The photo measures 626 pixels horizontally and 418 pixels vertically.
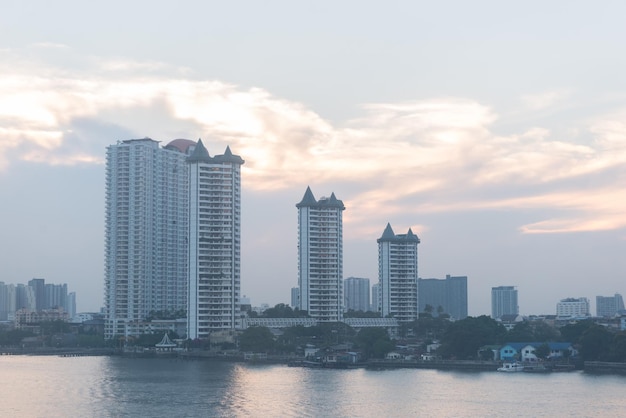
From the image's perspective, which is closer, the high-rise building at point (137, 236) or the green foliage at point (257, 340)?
the green foliage at point (257, 340)

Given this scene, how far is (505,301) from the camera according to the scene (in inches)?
6727

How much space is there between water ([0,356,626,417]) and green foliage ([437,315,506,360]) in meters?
5.96

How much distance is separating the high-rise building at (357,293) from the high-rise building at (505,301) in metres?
23.6

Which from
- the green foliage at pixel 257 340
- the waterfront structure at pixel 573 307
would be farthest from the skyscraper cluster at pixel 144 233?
the waterfront structure at pixel 573 307

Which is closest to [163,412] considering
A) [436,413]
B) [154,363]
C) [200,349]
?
[436,413]

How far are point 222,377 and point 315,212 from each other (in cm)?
4483

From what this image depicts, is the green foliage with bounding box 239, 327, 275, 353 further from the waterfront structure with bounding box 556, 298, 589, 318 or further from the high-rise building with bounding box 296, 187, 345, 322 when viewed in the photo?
the waterfront structure with bounding box 556, 298, 589, 318

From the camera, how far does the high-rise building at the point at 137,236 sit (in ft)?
355

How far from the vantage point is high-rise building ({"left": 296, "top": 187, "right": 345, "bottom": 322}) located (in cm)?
10338

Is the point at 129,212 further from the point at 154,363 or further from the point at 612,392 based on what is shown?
the point at 612,392

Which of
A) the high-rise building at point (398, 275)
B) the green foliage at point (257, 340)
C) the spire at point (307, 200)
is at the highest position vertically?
the spire at point (307, 200)

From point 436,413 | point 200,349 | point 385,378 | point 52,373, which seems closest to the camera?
point 436,413

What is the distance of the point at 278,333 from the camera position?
93.5 metres

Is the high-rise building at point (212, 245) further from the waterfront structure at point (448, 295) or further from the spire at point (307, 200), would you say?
the waterfront structure at point (448, 295)
